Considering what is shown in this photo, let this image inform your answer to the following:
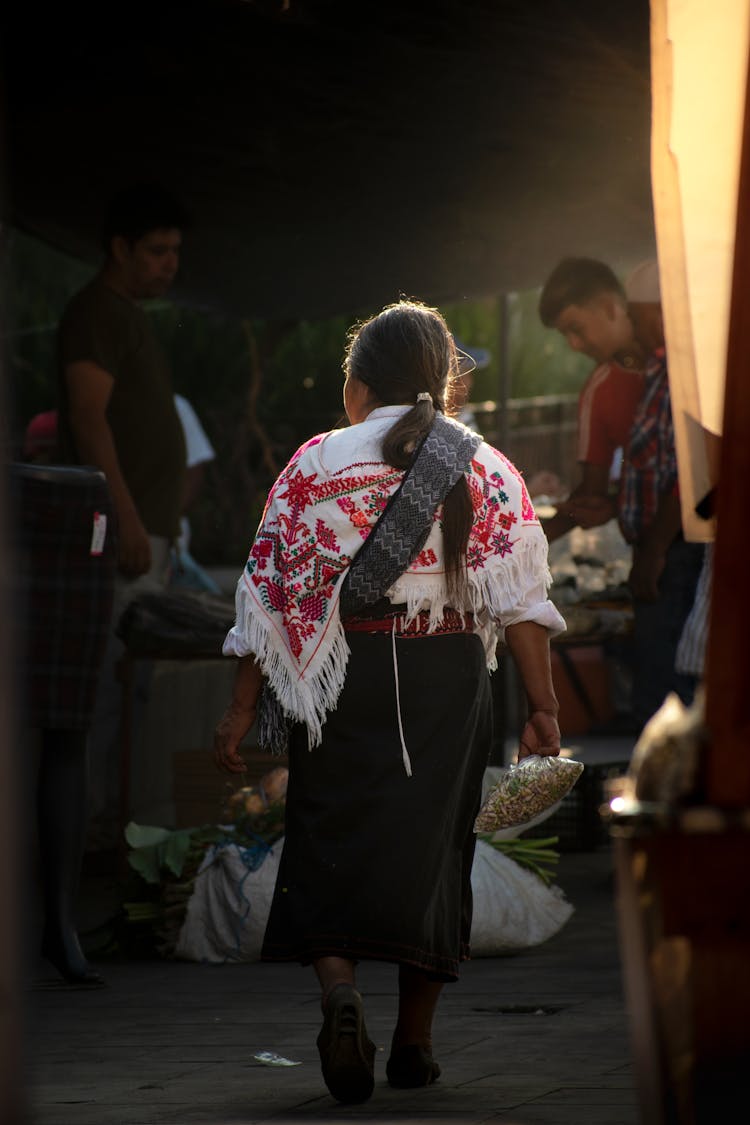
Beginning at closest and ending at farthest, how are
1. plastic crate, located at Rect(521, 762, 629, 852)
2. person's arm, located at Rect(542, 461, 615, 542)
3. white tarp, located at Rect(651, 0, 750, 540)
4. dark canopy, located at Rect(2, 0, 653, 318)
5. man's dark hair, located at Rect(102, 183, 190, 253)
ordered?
white tarp, located at Rect(651, 0, 750, 540) → dark canopy, located at Rect(2, 0, 653, 318) → person's arm, located at Rect(542, 461, 615, 542) → man's dark hair, located at Rect(102, 183, 190, 253) → plastic crate, located at Rect(521, 762, 629, 852)

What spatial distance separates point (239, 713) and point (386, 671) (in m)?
0.38

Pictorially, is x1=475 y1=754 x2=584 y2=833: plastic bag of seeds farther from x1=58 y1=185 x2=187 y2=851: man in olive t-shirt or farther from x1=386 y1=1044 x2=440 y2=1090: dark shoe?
x1=58 y1=185 x2=187 y2=851: man in olive t-shirt

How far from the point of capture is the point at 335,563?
4.25 m

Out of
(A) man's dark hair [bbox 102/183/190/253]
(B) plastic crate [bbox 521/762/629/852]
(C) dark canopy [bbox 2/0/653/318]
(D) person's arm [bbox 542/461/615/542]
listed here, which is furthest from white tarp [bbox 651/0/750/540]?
(B) plastic crate [bbox 521/762/629/852]

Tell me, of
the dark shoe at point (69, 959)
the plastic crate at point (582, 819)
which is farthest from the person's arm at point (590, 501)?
the dark shoe at point (69, 959)

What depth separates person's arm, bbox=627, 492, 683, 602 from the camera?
6902 mm

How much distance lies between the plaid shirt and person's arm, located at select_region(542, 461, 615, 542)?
523 millimetres

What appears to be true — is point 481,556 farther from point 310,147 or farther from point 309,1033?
point 310,147

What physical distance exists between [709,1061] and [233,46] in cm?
576

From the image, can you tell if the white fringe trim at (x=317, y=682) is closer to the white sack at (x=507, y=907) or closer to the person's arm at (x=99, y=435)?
the white sack at (x=507, y=907)

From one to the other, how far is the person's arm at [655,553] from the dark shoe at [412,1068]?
2.99 metres

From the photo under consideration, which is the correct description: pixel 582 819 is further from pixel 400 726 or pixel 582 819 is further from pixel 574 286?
pixel 400 726

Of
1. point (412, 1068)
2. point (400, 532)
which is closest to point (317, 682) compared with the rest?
point (400, 532)

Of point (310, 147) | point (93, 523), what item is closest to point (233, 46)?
point (310, 147)
